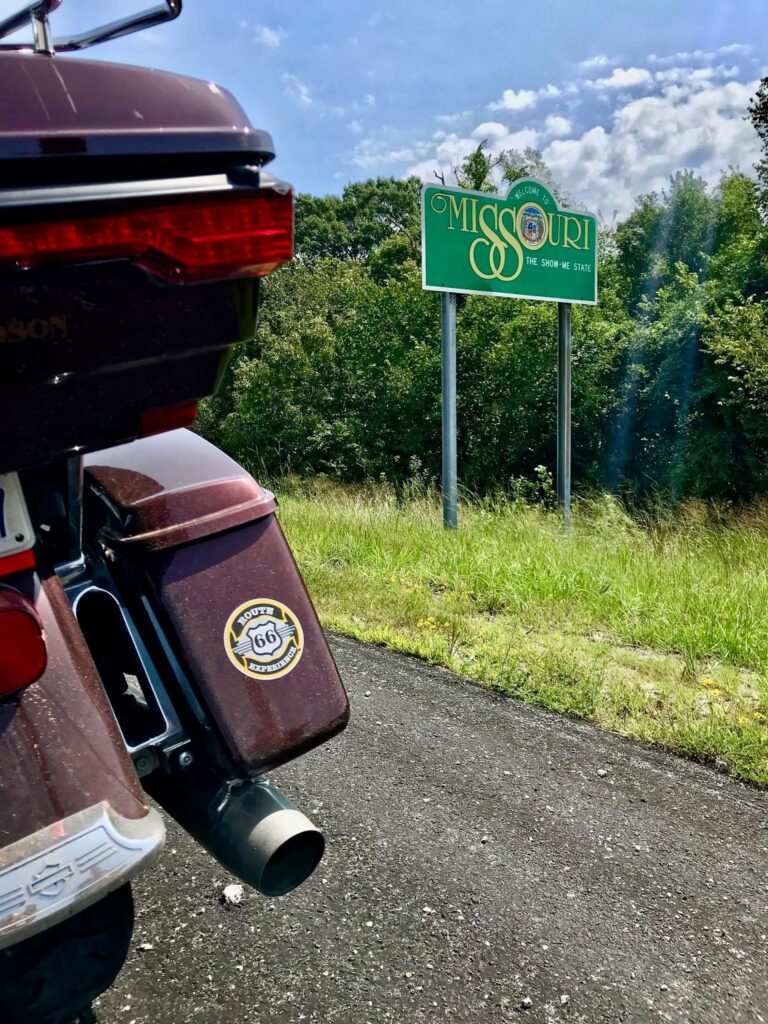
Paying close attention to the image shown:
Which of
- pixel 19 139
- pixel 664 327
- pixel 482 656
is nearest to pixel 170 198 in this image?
pixel 19 139

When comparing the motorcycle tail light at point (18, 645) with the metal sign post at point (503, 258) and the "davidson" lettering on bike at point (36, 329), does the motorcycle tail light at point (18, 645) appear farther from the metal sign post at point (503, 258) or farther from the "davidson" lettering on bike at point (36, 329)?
the metal sign post at point (503, 258)

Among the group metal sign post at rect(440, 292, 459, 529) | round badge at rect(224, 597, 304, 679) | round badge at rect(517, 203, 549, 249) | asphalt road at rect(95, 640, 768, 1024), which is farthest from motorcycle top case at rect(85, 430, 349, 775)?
round badge at rect(517, 203, 549, 249)

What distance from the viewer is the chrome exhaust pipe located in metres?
1.41

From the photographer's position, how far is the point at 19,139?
103 centimetres

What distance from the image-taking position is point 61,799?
45.9 inches

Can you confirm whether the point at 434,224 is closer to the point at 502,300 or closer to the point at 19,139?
the point at 19,139

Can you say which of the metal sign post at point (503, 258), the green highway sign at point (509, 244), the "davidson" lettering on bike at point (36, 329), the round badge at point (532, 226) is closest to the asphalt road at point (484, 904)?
the "davidson" lettering on bike at point (36, 329)

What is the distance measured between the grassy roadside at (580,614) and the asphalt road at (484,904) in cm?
36

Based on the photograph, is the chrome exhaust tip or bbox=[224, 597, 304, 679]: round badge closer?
the chrome exhaust tip

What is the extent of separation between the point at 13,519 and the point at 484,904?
1.55 metres

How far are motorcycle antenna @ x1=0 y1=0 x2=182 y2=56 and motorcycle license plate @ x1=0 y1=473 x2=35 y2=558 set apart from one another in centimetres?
65

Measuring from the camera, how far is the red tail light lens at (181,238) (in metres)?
1.07

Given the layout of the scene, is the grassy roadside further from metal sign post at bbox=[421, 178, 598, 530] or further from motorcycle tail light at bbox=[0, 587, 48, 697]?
motorcycle tail light at bbox=[0, 587, 48, 697]

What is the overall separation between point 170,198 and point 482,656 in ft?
9.64
